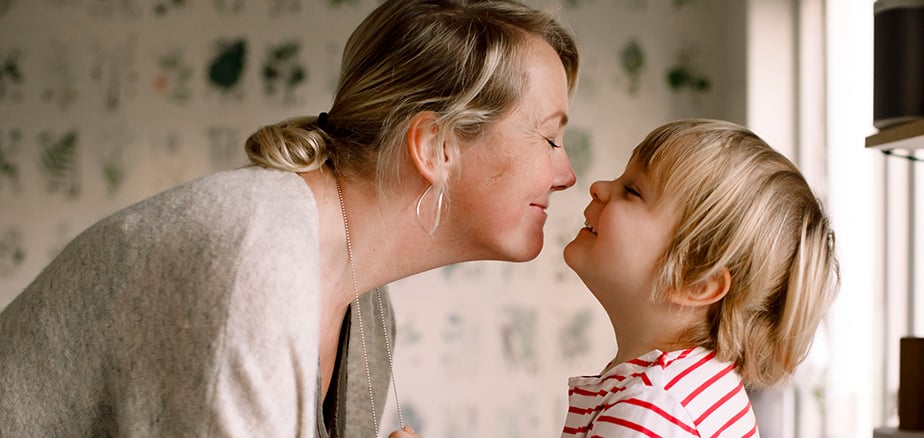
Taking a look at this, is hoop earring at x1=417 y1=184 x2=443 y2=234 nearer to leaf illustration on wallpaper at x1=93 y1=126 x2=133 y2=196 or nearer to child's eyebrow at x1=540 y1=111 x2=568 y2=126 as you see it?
child's eyebrow at x1=540 y1=111 x2=568 y2=126

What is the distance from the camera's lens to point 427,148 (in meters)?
1.54

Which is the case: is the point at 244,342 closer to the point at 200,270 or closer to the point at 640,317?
the point at 200,270

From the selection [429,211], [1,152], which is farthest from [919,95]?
[1,152]

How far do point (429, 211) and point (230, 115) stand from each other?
8.79ft

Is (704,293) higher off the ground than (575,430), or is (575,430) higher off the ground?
(704,293)

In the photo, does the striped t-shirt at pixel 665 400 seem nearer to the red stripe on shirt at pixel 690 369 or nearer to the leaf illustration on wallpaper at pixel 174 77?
the red stripe on shirt at pixel 690 369

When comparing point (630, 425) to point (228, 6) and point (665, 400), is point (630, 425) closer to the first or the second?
point (665, 400)

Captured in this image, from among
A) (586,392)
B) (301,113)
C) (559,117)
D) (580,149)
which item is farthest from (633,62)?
(586,392)

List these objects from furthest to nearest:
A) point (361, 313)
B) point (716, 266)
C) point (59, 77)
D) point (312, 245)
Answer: point (59, 77)
point (361, 313)
point (716, 266)
point (312, 245)

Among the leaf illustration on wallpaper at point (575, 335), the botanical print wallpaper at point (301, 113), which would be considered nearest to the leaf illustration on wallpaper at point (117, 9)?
the botanical print wallpaper at point (301, 113)

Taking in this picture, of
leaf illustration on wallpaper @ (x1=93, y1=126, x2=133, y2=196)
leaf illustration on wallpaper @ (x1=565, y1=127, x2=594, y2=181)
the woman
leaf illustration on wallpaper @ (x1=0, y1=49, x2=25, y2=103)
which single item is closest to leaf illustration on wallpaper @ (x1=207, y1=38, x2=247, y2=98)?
leaf illustration on wallpaper @ (x1=93, y1=126, x2=133, y2=196)

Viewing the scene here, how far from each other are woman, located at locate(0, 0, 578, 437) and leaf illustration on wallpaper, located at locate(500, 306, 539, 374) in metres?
2.10

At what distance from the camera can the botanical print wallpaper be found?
155 inches

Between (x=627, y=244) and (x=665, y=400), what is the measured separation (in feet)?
0.98
